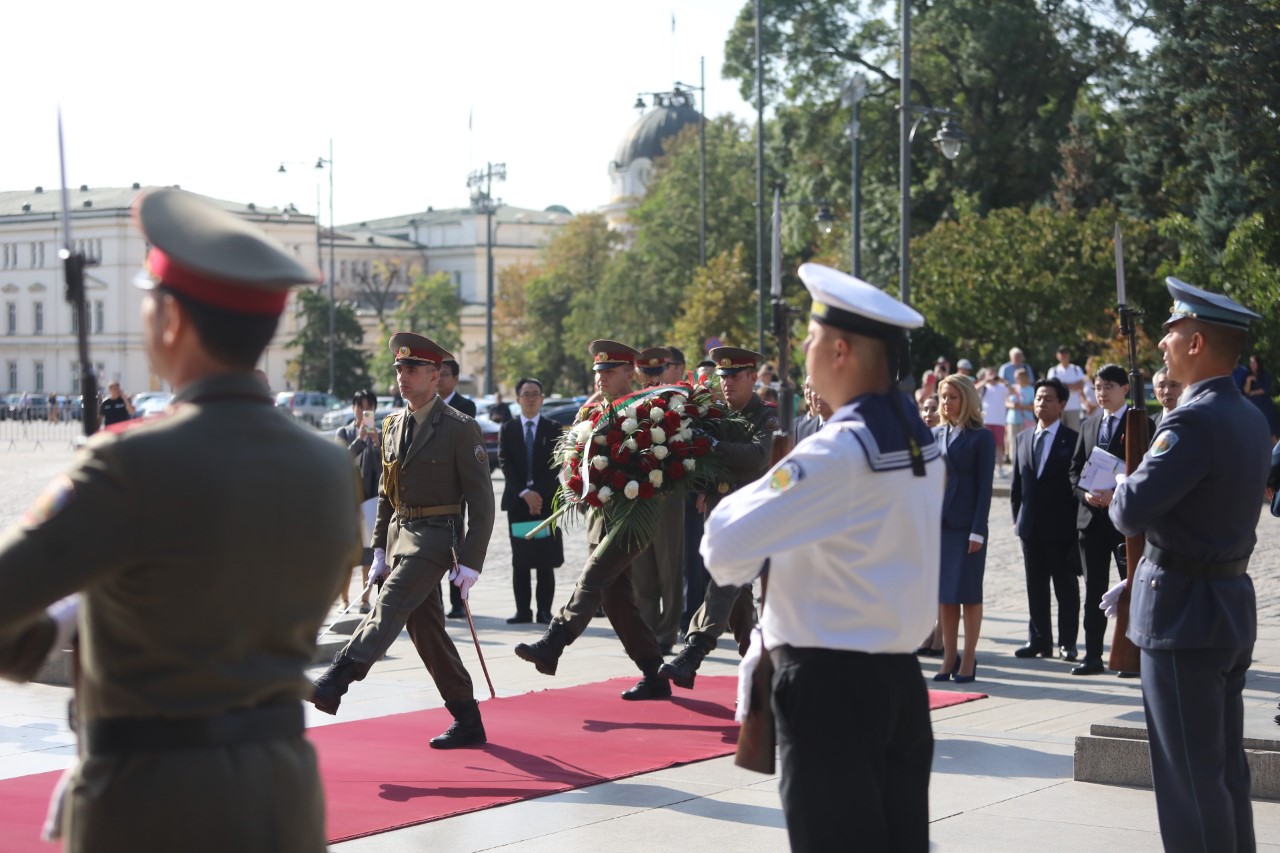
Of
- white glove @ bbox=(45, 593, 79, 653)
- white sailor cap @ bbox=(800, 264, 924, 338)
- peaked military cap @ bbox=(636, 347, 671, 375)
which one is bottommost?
white glove @ bbox=(45, 593, 79, 653)

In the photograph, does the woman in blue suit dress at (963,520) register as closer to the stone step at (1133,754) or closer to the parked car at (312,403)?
the stone step at (1133,754)

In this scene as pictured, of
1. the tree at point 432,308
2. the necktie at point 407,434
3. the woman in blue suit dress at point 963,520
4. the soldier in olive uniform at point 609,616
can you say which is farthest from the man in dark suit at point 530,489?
the tree at point 432,308

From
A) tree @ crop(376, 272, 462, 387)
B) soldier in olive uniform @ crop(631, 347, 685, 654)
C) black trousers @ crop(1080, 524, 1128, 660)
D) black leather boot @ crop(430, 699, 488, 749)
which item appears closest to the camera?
black leather boot @ crop(430, 699, 488, 749)

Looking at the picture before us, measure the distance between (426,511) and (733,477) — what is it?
238 centimetres

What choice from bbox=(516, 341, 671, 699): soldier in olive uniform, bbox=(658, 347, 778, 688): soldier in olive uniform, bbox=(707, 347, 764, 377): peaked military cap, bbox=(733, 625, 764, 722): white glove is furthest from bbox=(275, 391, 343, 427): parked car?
bbox=(733, 625, 764, 722): white glove

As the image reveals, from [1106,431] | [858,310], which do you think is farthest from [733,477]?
[858,310]

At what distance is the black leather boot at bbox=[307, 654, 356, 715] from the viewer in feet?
27.5

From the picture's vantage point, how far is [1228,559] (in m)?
5.57

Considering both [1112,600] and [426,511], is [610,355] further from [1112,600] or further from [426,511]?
[1112,600]

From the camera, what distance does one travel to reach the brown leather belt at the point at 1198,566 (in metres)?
5.54

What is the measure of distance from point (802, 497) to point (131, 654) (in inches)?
64.4

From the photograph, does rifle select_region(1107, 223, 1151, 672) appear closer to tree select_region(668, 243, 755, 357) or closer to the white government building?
tree select_region(668, 243, 755, 357)

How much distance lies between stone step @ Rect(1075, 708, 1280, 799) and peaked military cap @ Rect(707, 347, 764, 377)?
3.88 m

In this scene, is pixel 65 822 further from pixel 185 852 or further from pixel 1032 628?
pixel 1032 628
